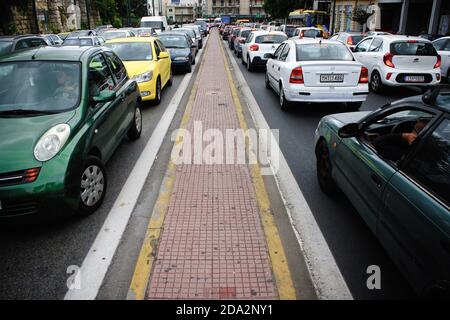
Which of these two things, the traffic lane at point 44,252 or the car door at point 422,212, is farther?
the traffic lane at point 44,252

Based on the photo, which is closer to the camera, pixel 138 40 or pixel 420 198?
pixel 420 198

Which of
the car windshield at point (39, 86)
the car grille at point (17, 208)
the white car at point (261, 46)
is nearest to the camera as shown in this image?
the car grille at point (17, 208)

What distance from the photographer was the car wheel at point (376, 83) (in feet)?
39.2

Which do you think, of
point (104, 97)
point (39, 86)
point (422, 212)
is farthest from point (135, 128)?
point (422, 212)

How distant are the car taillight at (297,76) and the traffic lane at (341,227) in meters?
0.89

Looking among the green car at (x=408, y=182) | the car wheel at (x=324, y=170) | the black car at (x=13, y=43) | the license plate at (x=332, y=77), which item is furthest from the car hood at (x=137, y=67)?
the green car at (x=408, y=182)

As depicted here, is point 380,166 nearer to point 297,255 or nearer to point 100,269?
point 297,255

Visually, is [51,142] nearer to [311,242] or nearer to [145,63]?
[311,242]

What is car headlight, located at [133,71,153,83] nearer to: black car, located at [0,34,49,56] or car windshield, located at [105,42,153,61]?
car windshield, located at [105,42,153,61]

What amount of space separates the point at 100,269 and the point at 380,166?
102 inches

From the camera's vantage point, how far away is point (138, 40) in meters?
11.2

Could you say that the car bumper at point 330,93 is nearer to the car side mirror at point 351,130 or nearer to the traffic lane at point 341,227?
the traffic lane at point 341,227

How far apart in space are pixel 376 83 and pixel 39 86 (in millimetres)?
10112
